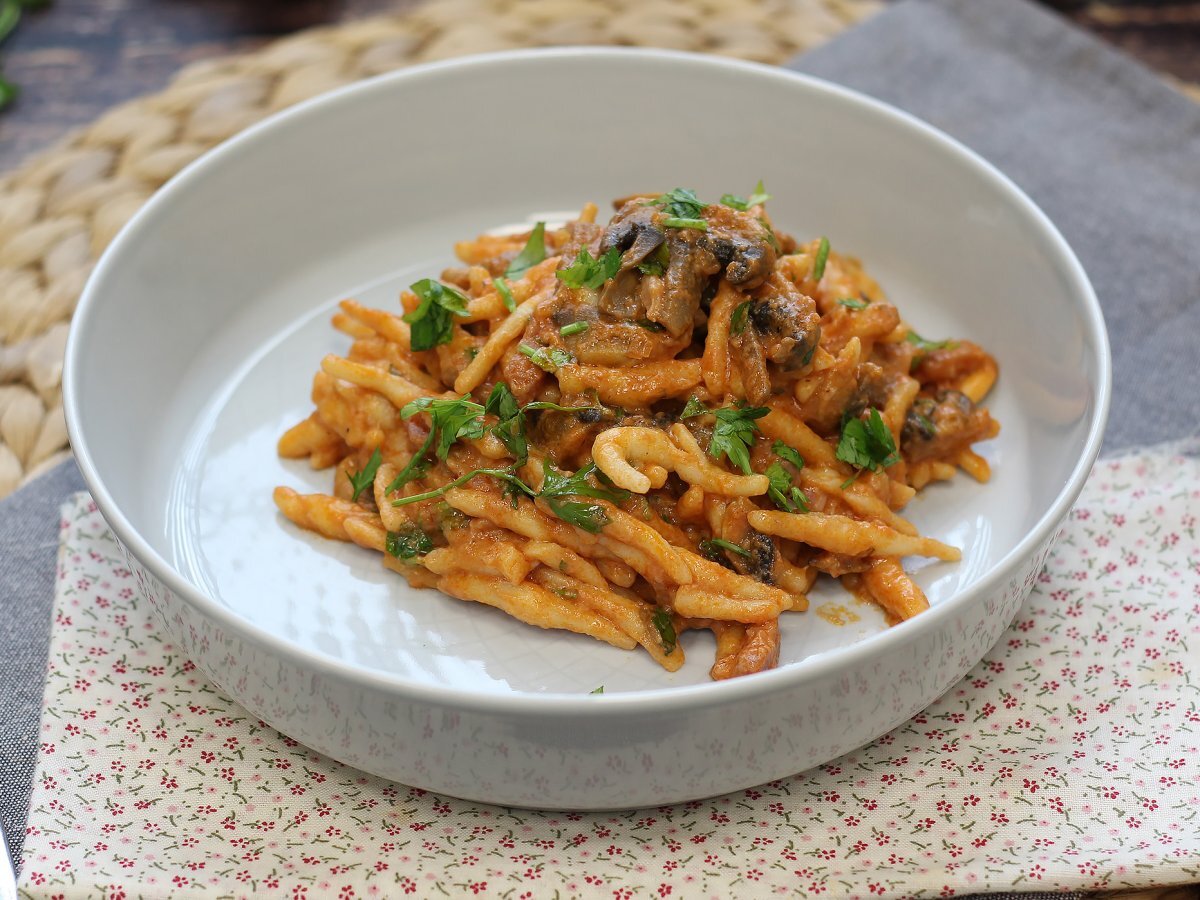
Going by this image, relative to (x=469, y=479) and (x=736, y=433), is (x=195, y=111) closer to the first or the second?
(x=469, y=479)

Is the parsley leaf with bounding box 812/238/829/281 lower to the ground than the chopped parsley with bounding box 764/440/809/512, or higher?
higher

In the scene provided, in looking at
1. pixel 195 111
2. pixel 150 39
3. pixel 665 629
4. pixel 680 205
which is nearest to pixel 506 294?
pixel 680 205

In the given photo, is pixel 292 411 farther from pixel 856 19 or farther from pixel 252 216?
pixel 856 19

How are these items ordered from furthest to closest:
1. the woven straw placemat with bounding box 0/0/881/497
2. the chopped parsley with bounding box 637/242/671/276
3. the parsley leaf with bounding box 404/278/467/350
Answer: the woven straw placemat with bounding box 0/0/881/497 < the parsley leaf with bounding box 404/278/467/350 < the chopped parsley with bounding box 637/242/671/276

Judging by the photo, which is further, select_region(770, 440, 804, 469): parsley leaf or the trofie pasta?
select_region(770, 440, 804, 469): parsley leaf

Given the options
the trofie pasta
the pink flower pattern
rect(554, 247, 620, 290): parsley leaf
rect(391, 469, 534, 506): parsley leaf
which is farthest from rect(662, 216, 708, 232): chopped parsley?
the pink flower pattern

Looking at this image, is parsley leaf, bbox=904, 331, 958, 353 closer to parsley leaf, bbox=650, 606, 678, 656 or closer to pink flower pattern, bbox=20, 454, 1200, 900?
pink flower pattern, bbox=20, 454, 1200, 900
